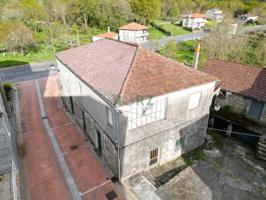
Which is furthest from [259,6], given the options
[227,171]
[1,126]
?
[1,126]

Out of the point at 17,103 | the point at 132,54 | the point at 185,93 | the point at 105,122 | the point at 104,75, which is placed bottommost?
the point at 17,103

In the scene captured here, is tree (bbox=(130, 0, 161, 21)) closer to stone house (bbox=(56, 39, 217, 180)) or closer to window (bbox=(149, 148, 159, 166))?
stone house (bbox=(56, 39, 217, 180))

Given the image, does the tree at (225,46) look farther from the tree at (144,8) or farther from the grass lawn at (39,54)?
the tree at (144,8)

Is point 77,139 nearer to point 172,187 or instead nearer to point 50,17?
point 172,187

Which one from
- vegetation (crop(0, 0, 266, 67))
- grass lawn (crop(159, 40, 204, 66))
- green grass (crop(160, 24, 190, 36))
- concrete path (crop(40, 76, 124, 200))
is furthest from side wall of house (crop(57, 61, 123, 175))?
green grass (crop(160, 24, 190, 36))

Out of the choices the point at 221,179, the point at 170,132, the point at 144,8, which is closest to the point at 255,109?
the point at 221,179

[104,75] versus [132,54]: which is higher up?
[132,54]
